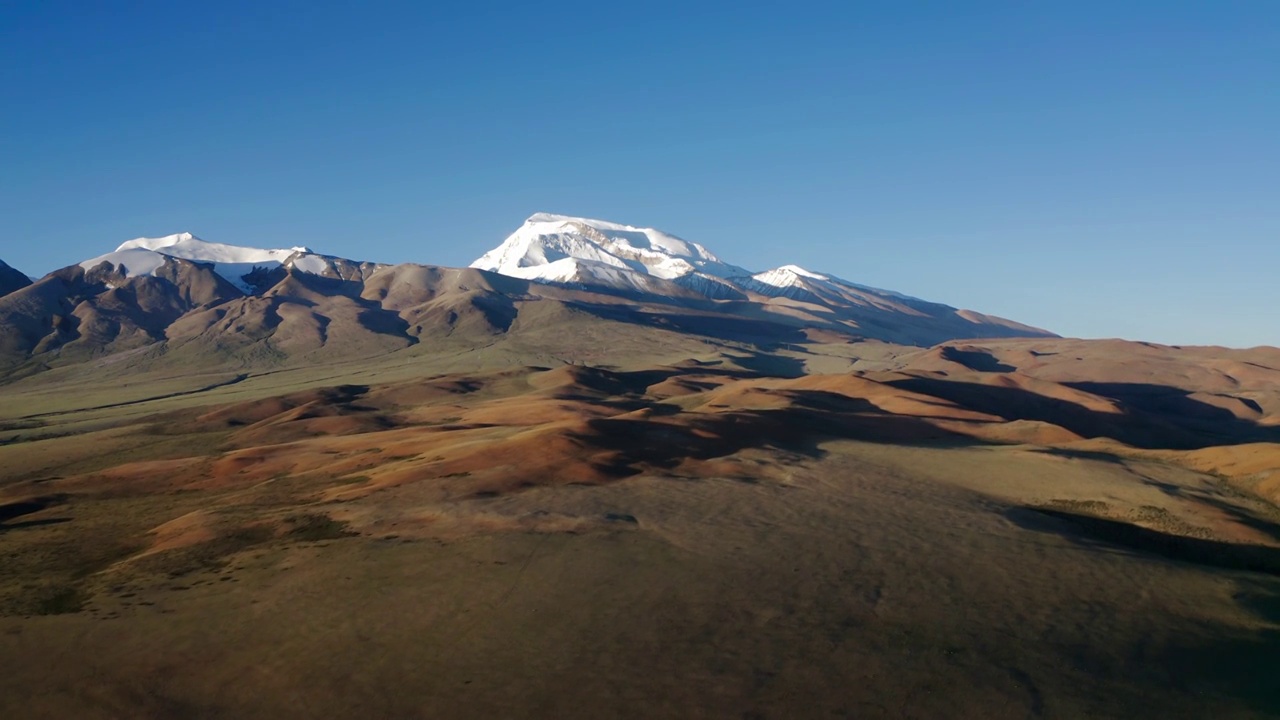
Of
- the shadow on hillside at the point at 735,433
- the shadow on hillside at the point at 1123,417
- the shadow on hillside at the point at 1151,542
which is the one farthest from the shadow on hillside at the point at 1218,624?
the shadow on hillside at the point at 1123,417

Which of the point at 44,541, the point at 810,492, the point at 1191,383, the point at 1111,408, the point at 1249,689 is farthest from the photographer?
the point at 1191,383

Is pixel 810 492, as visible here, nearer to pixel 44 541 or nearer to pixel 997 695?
pixel 997 695

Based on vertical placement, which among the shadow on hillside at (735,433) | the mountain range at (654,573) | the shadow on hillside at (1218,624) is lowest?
the mountain range at (654,573)

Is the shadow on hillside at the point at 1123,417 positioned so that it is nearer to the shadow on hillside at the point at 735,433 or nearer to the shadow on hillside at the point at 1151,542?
the shadow on hillside at the point at 735,433

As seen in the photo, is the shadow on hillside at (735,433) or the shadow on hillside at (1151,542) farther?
the shadow on hillside at (735,433)

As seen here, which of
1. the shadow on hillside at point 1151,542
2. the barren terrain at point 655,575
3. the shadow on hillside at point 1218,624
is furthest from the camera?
the shadow on hillside at point 1151,542

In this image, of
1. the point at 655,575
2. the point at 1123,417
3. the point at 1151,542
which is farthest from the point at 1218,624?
the point at 1123,417

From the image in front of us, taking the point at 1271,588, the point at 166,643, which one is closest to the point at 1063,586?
the point at 1271,588

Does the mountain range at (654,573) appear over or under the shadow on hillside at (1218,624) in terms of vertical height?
under

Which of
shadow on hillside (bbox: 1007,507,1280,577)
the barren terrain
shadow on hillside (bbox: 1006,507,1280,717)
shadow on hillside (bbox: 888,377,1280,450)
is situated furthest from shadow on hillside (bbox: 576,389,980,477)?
shadow on hillside (bbox: 888,377,1280,450)
